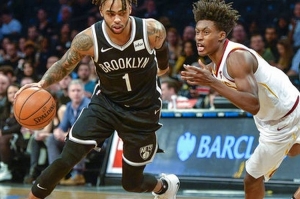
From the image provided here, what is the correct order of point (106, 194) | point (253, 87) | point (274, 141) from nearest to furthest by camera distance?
point (253, 87), point (274, 141), point (106, 194)

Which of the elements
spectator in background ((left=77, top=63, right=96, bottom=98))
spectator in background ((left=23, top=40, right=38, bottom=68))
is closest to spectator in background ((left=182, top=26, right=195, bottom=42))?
spectator in background ((left=77, top=63, right=96, bottom=98))

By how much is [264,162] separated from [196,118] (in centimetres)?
340

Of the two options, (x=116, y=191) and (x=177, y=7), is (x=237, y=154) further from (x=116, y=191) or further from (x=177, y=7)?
(x=177, y=7)

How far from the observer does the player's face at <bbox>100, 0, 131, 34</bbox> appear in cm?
582

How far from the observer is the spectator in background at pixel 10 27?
15.5 meters

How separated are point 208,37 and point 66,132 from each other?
4571 mm

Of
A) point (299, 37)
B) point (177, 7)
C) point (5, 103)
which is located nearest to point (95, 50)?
point (5, 103)

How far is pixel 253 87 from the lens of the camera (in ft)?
16.5

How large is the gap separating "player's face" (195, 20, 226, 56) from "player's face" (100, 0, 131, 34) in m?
0.68

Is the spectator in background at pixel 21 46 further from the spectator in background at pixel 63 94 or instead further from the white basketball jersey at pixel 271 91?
the white basketball jersey at pixel 271 91

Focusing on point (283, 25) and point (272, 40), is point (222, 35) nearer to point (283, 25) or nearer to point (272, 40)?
point (272, 40)

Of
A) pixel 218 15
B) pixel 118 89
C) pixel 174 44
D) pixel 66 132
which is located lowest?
pixel 66 132

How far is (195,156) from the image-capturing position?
29.5ft

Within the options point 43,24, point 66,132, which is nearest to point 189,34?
point 66,132
